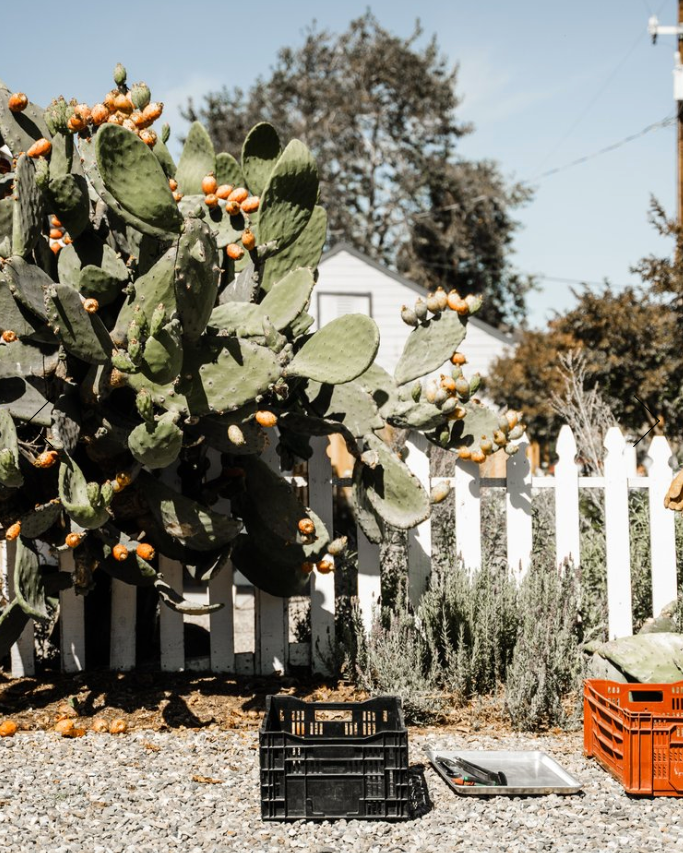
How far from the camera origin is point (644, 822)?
3.49m

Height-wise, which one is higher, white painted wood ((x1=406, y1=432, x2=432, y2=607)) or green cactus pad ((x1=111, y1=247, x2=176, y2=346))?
green cactus pad ((x1=111, y1=247, x2=176, y2=346))

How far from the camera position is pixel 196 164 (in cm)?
543

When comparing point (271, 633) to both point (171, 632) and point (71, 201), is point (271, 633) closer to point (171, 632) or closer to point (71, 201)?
point (171, 632)

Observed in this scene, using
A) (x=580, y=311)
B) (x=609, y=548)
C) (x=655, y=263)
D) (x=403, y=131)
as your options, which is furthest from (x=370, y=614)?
(x=403, y=131)

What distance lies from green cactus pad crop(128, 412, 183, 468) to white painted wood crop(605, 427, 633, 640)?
2637 millimetres

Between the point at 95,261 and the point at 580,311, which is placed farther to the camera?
the point at 580,311

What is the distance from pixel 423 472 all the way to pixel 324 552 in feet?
2.60

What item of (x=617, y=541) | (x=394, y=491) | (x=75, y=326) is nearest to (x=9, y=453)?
(x=75, y=326)

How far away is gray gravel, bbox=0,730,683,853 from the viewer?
3.27m

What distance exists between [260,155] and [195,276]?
4.60 feet

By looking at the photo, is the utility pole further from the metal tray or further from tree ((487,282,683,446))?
the metal tray

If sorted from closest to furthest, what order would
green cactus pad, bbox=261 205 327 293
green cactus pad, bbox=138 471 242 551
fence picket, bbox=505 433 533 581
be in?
1. green cactus pad, bbox=138 471 242 551
2. green cactus pad, bbox=261 205 327 293
3. fence picket, bbox=505 433 533 581

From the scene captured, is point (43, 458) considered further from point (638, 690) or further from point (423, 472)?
point (638, 690)

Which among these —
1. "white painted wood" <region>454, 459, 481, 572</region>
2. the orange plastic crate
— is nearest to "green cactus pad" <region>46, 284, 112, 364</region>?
"white painted wood" <region>454, 459, 481, 572</region>
